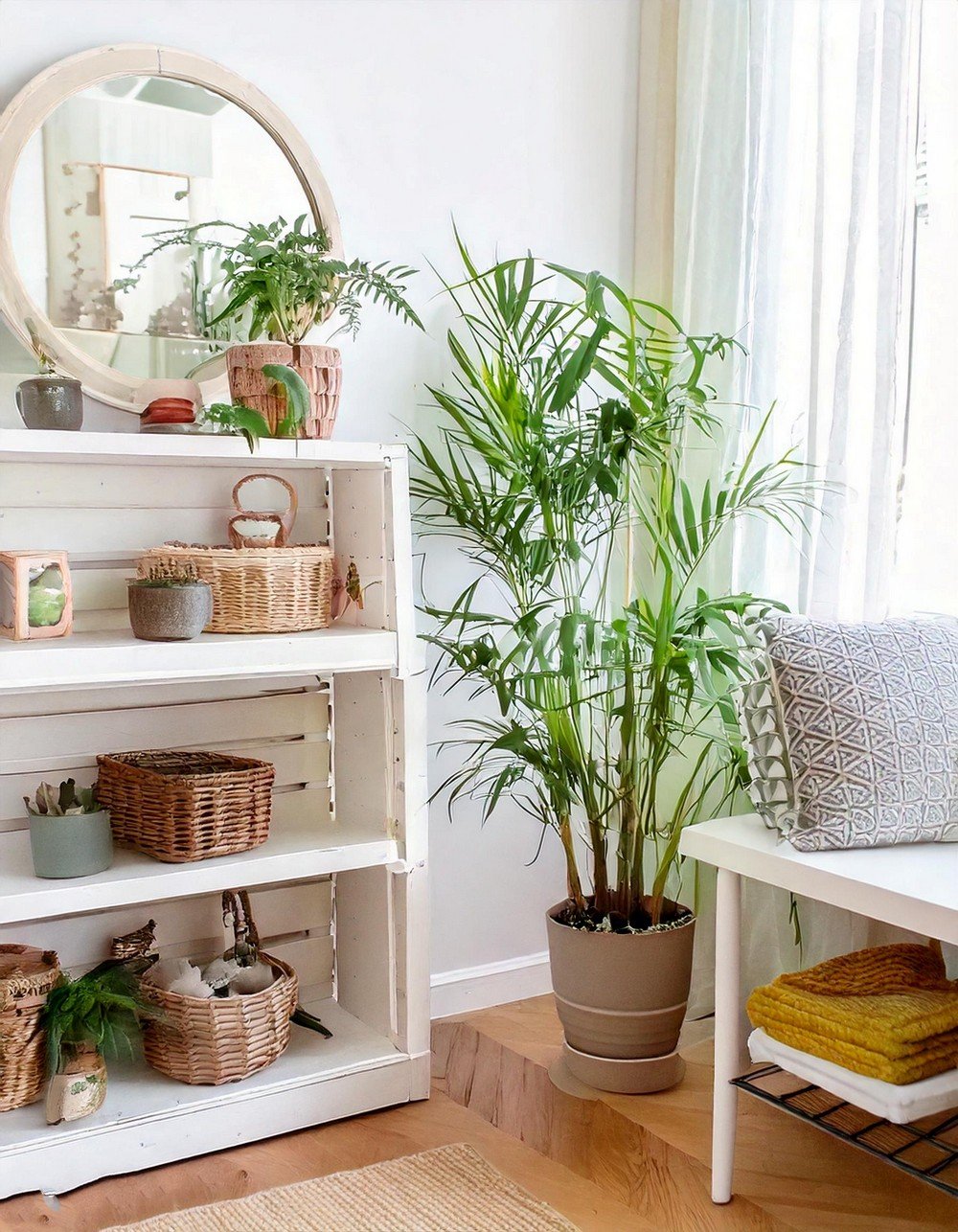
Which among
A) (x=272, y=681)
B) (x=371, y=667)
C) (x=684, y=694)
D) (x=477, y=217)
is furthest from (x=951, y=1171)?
(x=477, y=217)

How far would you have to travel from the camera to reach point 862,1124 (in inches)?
82.1

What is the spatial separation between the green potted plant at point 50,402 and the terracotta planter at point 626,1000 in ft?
4.03

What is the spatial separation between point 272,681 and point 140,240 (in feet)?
2.77

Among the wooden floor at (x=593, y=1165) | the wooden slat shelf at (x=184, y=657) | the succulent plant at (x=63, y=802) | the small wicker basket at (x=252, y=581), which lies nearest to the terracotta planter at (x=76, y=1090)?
the wooden floor at (x=593, y=1165)

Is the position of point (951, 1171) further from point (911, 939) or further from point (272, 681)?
point (272, 681)

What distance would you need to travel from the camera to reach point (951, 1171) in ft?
6.41

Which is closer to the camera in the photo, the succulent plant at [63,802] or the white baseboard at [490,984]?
the succulent plant at [63,802]

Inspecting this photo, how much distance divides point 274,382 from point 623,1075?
1373 millimetres

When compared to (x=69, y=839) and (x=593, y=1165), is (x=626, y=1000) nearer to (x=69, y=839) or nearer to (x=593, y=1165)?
(x=593, y=1165)

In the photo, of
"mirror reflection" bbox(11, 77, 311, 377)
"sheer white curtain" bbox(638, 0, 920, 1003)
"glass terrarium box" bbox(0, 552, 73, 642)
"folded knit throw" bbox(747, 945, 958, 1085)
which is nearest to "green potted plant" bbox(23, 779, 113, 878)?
"glass terrarium box" bbox(0, 552, 73, 642)

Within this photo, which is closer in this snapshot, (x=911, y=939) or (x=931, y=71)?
(x=931, y=71)

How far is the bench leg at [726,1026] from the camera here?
184 cm

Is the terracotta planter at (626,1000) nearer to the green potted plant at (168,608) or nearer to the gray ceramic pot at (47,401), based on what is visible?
Result: the green potted plant at (168,608)

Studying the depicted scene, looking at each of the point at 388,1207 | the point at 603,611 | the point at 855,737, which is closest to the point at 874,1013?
the point at 855,737
